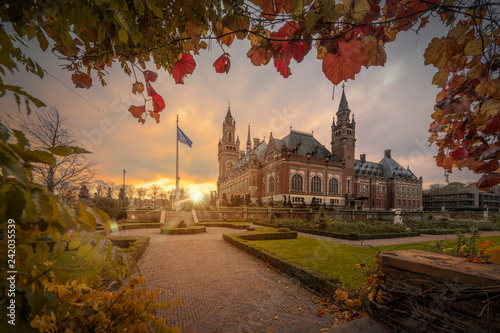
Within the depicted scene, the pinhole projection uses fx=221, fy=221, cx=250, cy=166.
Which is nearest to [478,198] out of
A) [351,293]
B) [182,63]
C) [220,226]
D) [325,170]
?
[325,170]

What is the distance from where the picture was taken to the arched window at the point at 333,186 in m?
41.5

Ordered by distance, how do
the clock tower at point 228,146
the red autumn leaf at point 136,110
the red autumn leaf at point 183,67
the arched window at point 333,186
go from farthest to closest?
the clock tower at point 228,146 → the arched window at point 333,186 → the red autumn leaf at point 136,110 → the red autumn leaf at point 183,67

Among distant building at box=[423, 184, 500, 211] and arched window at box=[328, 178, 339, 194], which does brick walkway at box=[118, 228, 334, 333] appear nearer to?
arched window at box=[328, 178, 339, 194]

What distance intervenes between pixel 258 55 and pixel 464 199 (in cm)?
9841

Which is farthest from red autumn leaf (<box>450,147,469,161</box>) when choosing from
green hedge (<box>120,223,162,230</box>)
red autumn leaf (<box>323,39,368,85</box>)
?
green hedge (<box>120,223,162,230</box>)

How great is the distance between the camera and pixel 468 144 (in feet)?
6.96

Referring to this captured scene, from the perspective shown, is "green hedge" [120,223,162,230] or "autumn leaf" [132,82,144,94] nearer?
"autumn leaf" [132,82,144,94]

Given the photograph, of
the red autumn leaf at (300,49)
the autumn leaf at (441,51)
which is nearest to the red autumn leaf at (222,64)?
the red autumn leaf at (300,49)

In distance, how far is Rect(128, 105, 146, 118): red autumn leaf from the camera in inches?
89.0

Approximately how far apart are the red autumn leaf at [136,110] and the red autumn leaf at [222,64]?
0.92m

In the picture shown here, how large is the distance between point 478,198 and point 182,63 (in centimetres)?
10152

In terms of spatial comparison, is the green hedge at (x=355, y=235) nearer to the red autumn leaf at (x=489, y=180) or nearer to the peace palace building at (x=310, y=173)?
the red autumn leaf at (x=489, y=180)

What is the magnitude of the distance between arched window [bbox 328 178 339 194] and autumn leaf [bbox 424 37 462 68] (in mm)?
42107

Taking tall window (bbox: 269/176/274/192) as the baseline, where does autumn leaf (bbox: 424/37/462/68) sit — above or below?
above
